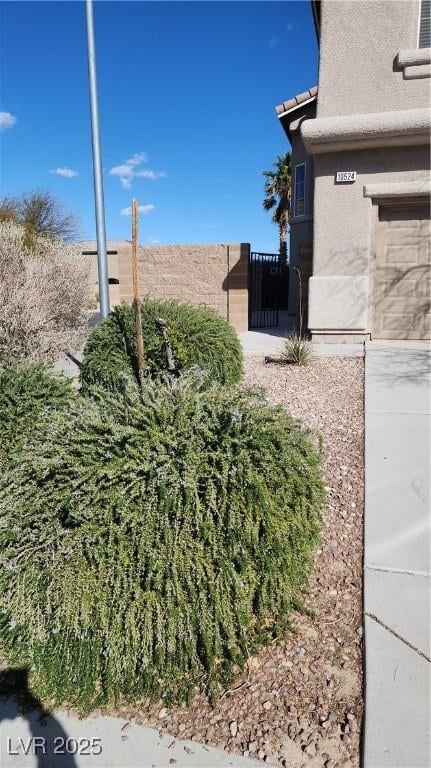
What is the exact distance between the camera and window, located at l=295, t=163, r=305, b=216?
17084mm

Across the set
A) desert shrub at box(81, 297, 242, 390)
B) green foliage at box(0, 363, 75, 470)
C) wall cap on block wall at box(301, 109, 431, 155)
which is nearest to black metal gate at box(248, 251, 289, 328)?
wall cap on block wall at box(301, 109, 431, 155)

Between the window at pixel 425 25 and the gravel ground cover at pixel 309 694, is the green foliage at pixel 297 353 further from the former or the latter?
the window at pixel 425 25

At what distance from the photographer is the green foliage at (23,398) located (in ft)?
→ 11.3

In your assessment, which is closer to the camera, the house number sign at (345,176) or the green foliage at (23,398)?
the green foliage at (23,398)

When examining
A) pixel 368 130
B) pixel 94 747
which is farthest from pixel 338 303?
pixel 94 747

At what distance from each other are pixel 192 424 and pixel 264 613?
1020 millimetres

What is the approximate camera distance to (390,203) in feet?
29.9

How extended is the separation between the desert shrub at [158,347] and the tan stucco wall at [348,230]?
4.53m

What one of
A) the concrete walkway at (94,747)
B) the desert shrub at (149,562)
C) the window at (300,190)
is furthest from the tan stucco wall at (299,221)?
the concrete walkway at (94,747)

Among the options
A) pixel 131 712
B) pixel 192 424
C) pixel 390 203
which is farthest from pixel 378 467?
pixel 390 203

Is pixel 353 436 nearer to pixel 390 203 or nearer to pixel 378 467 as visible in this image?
pixel 378 467

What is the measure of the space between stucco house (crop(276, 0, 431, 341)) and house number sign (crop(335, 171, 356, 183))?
0.02 m

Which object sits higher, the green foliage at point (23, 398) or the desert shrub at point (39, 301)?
the desert shrub at point (39, 301)

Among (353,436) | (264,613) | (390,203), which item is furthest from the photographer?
(390,203)
